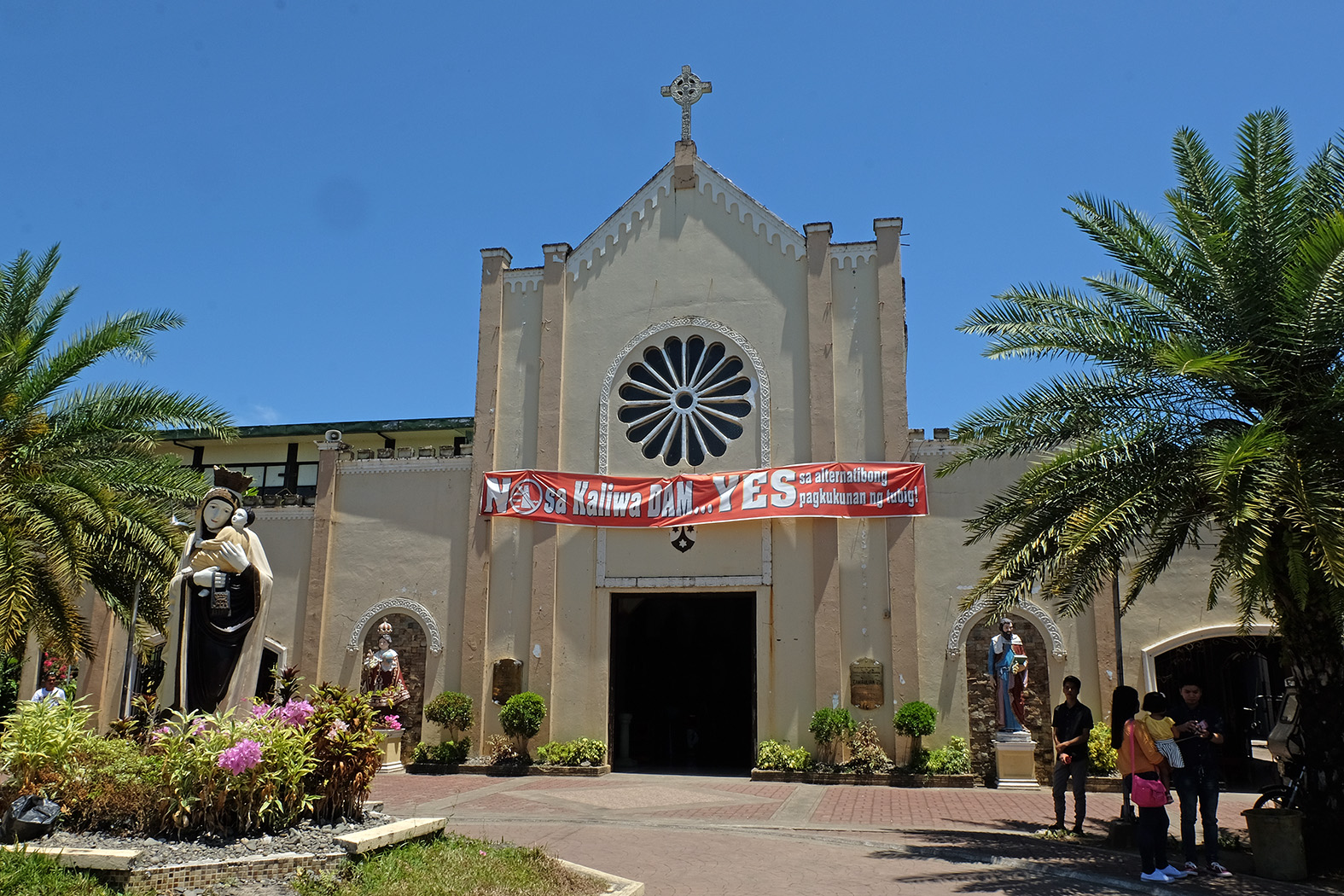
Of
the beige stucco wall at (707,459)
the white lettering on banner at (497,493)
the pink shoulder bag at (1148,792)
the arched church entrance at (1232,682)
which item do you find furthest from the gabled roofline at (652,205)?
the pink shoulder bag at (1148,792)

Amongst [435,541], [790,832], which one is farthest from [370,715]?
[435,541]

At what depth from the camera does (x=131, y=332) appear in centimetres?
1574

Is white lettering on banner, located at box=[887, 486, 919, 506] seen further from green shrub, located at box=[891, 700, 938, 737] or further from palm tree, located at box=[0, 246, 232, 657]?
palm tree, located at box=[0, 246, 232, 657]

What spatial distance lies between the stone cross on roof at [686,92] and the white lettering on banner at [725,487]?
24.9 feet

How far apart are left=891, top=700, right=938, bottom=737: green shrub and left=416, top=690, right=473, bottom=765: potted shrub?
26.1 ft

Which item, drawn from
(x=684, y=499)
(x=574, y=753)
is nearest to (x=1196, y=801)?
(x=684, y=499)

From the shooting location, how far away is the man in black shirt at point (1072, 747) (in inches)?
452

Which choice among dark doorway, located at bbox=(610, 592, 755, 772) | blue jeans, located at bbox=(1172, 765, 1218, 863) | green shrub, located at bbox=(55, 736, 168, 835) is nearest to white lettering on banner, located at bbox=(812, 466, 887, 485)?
dark doorway, located at bbox=(610, 592, 755, 772)

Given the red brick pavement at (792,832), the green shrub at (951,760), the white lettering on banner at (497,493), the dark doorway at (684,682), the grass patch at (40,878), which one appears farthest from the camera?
the dark doorway at (684,682)

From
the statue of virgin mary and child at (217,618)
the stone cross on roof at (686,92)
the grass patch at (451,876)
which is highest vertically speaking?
the stone cross on roof at (686,92)

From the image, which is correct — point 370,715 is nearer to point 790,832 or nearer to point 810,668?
point 790,832

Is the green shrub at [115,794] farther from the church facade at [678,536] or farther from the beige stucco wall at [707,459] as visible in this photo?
the beige stucco wall at [707,459]

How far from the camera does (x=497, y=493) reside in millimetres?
21094

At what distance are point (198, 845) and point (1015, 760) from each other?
13380mm
